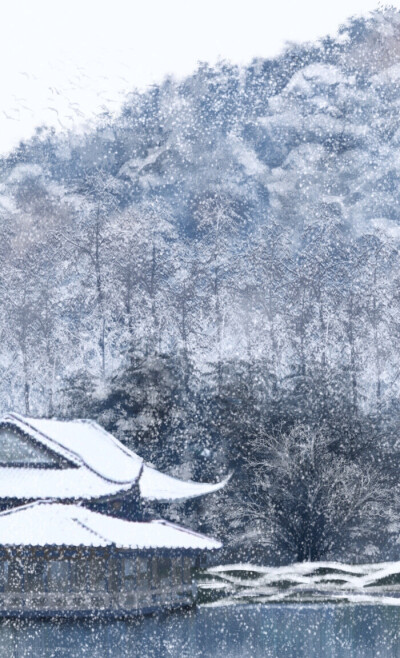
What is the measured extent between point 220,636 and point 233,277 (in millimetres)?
51939

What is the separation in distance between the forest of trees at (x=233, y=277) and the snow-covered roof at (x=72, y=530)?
47.2ft

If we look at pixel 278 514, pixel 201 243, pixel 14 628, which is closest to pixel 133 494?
pixel 14 628

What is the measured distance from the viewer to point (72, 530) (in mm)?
30328

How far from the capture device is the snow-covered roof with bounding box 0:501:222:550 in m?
29.7

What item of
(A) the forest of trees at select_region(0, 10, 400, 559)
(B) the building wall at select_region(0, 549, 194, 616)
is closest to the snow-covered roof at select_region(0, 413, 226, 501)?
(B) the building wall at select_region(0, 549, 194, 616)

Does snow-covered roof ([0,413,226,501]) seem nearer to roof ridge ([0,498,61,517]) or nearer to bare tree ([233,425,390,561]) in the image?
roof ridge ([0,498,61,517])

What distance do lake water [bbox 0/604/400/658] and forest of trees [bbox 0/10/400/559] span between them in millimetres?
14740

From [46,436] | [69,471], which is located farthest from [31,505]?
[46,436]

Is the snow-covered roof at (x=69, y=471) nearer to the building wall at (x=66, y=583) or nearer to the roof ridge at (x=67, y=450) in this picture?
the roof ridge at (x=67, y=450)

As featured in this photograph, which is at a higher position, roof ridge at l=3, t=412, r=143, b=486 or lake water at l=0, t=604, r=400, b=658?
roof ridge at l=3, t=412, r=143, b=486

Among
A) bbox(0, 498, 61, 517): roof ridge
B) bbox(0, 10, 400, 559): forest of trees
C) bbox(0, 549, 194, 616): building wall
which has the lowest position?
bbox(0, 549, 194, 616): building wall

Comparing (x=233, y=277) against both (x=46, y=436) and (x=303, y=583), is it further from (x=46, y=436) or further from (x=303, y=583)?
(x=46, y=436)

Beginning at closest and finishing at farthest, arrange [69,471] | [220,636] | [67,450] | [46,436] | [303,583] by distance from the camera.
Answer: [220,636] < [69,471] < [46,436] < [67,450] < [303,583]

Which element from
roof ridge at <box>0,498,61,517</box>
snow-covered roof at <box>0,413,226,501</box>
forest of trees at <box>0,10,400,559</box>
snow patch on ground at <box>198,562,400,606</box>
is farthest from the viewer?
forest of trees at <box>0,10,400,559</box>
